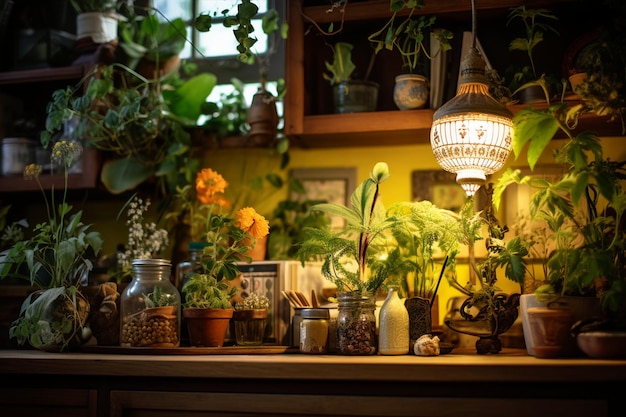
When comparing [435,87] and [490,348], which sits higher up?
[435,87]

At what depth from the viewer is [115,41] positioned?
2.68m

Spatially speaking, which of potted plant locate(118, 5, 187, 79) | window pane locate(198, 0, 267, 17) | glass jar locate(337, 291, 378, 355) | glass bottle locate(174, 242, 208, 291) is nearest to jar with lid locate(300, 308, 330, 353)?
glass jar locate(337, 291, 378, 355)

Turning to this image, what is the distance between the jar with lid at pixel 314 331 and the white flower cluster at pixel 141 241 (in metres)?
0.67

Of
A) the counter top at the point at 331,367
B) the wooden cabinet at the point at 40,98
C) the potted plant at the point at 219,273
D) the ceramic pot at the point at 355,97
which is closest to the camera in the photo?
→ the counter top at the point at 331,367

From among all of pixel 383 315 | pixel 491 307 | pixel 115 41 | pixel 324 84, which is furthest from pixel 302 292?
pixel 115 41

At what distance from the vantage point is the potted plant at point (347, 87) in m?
2.45

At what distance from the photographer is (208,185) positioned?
8.00ft

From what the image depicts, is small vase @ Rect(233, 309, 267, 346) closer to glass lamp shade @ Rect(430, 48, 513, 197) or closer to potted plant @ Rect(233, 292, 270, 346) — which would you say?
potted plant @ Rect(233, 292, 270, 346)

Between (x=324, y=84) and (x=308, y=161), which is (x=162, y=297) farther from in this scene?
(x=324, y=84)

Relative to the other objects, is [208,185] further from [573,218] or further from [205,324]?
[573,218]

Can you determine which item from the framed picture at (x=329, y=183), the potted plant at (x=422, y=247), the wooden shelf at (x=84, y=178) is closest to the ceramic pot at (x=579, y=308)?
the potted plant at (x=422, y=247)

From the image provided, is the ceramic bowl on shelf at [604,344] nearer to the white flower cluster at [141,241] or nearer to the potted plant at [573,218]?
the potted plant at [573,218]

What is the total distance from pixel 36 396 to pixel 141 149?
0.98m

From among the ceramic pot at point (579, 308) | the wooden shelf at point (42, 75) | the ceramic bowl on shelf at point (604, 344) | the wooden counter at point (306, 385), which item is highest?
the wooden shelf at point (42, 75)
